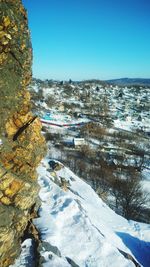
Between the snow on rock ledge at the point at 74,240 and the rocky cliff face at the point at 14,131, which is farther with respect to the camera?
the snow on rock ledge at the point at 74,240

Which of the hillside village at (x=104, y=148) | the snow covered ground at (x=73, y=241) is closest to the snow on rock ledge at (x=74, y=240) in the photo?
the snow covered ground at (x=73, y=241)

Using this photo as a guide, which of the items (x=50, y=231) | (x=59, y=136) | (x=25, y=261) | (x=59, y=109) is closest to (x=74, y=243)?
(x=50, y=231)

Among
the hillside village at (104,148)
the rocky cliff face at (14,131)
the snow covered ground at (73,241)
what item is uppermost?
the rocky cliff face at (14,131)

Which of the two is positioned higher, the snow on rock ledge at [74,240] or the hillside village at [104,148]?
the snow on rock ledge at [74,240]

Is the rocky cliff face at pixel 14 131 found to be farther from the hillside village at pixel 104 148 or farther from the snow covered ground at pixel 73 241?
the hillside village at pixel 104 148

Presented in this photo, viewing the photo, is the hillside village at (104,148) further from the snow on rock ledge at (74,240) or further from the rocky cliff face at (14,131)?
the rocky cliff face at (14,131)

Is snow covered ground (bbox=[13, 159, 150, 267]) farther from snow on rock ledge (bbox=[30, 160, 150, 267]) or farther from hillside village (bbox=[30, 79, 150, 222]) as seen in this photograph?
hillside village (bbox=[30, 79, 150, 222])

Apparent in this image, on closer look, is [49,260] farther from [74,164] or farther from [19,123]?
[74,164]

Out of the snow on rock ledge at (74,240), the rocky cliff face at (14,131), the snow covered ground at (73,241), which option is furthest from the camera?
the snow on rock ledge at (74,240)

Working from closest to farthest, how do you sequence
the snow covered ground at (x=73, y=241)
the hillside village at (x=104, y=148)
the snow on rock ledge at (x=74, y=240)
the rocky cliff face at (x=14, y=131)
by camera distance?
1. the rocky cliff face at (x=14, y=131)
2. the snow covered ground at (x=73, y=241)
3. the snow on rock ledge at (x=74, y=240)
4. the hillside village at (x=104, y=148)
